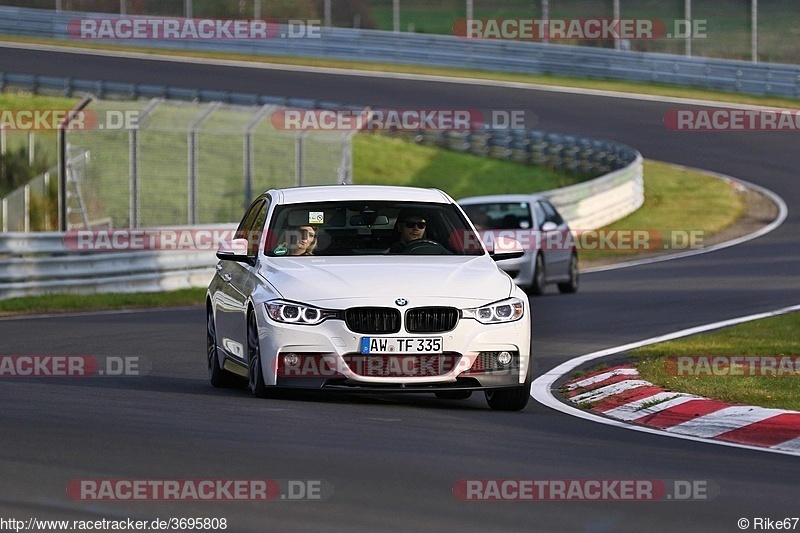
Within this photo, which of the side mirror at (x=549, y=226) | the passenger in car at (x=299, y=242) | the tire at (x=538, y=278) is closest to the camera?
the passenger in car at (x=299, y=242)

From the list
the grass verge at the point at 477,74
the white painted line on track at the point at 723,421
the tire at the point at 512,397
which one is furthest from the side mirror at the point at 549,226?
the grass verge at the point at 477,74

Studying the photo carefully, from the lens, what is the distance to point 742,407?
32.5 ft

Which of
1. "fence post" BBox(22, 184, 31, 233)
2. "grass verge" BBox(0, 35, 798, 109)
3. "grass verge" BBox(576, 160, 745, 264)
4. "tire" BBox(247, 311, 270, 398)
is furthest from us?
"grass verge" BBox(0, 35, 798, 109)

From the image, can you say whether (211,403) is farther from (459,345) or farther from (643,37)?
(643,37)

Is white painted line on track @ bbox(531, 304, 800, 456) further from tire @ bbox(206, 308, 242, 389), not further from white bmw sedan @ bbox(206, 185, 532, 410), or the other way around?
tire @ bbox(206, 308, 242, 389)

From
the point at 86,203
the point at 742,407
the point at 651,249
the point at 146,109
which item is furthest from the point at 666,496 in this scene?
the point at 651,249

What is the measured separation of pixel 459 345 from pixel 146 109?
46.9 feet

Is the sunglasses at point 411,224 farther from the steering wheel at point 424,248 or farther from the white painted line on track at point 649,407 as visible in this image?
the white painted line on track at point 649,407
